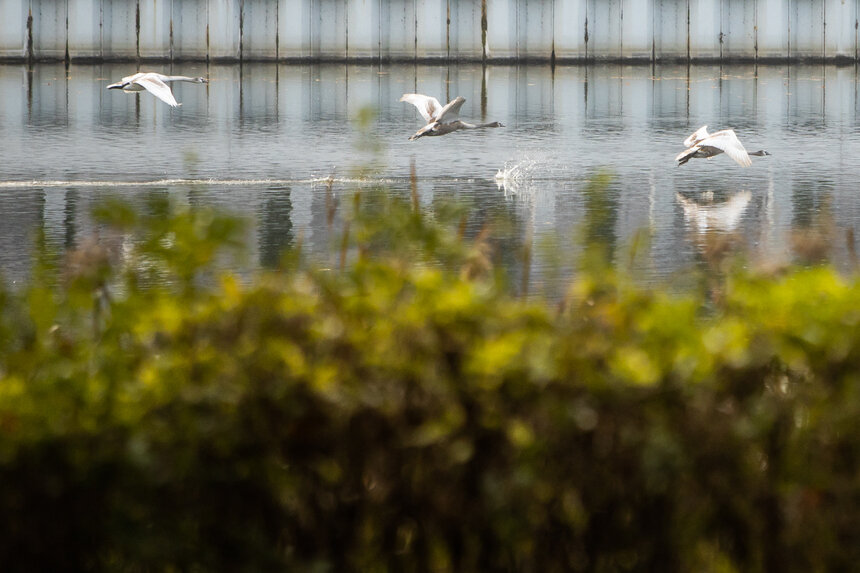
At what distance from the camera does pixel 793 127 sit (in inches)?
880

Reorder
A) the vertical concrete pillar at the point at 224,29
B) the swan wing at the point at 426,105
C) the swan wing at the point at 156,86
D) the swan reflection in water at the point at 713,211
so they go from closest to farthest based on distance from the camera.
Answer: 1. the swan reflection in water at the point at 713,211
2. the swan wing at the point at 426,105
3. the swan wing at the point at 156,86
4. the vertical concrete pillar at the point at 224,29

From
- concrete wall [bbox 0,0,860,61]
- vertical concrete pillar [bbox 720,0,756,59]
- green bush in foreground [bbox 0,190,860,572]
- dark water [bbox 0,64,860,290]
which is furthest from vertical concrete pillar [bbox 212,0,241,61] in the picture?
green bush in foreground [bbox 0,190,860,572]

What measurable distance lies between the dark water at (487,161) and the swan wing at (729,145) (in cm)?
37

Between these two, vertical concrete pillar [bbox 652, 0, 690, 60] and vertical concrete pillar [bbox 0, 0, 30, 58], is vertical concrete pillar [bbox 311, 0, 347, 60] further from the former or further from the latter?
vertical concrete pillar [bbox 652, 0, 690, 60]

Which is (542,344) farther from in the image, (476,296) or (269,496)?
(269,496)

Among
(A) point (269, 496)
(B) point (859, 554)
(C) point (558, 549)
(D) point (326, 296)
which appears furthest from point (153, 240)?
(B) point (859, 554)

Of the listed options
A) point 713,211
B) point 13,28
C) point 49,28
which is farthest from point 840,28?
point 713,211

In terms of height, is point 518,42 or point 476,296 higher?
point 518,42

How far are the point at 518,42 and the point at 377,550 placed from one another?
41.7m

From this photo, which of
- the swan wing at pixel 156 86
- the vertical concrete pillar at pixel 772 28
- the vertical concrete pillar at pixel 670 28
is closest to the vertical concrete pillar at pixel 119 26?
the vertical concrete pillar at pixel 670 28

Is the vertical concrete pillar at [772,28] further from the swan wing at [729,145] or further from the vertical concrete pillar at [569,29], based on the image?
the swan wing at [729,145]

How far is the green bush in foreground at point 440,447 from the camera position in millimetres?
2629

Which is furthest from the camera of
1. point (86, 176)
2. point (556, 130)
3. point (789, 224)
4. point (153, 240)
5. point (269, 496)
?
point (556, 130)

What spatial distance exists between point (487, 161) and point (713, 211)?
5382mm
